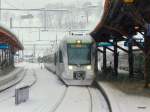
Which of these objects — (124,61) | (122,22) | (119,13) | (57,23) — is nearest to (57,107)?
(119,13)

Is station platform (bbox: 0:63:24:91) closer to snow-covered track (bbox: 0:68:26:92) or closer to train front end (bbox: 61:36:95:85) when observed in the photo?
snow-covered track (bbox: 0:68:26:92)

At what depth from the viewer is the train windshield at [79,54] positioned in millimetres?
32406

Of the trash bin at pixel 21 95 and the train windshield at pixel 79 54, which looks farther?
the train windshield at pixel 79 54

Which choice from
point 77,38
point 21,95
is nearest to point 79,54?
point 77,38

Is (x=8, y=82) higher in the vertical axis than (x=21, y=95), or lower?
lower

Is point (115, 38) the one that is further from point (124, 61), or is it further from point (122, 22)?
point (124, 61)

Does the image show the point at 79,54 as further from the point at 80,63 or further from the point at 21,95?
the point at 21,95

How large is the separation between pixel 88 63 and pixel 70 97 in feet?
24.6

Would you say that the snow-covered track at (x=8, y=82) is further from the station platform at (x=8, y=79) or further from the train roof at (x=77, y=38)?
the train roof at (x=77, y=38)

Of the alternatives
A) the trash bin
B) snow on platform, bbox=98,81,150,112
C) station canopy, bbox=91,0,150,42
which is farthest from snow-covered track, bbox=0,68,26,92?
snow on platform, bbox=98,81,150,112

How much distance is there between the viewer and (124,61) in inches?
2205

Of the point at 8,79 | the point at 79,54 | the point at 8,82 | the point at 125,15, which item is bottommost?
the point at 8,82

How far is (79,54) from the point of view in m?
32.6

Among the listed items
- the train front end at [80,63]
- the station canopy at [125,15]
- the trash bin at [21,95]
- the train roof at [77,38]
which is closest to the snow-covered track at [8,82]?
the train front end at [80,63]
